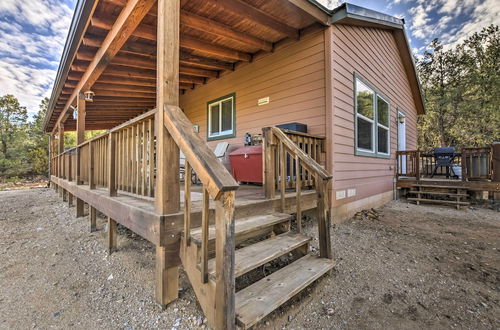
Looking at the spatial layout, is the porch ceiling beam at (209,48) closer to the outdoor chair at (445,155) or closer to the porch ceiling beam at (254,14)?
the porch ceiling beam at (254,14)

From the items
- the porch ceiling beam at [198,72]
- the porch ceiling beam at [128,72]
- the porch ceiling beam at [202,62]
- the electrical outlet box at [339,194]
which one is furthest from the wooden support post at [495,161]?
the porch ceiling beam at [128,72]

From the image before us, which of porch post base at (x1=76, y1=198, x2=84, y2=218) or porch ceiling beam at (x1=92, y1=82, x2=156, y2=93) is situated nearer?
porch post base at (x1=76, y1=198, x2=84, y2=218)

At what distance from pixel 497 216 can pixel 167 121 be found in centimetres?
654

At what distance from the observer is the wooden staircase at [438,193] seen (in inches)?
215

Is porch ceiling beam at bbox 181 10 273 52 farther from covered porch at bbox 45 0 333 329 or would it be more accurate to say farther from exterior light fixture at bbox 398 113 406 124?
exterior light fixture at bbox 398 113 406 124

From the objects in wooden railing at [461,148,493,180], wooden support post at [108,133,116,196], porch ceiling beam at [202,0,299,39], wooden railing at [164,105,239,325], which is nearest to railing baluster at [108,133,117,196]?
wooden support post at [108,133,116,196]

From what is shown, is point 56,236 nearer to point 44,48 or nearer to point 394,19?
point 394,19

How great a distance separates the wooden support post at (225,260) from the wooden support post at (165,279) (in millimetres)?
614

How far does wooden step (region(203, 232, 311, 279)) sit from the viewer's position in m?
1.68

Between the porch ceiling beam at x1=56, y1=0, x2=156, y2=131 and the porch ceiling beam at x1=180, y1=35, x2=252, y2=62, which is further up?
the porch ceiling beam at x1=180, y1=35, x2=252, y2=62

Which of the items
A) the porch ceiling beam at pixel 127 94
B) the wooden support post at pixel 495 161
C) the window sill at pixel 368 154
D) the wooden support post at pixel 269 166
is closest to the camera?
the wooden support post at pixel 269 166

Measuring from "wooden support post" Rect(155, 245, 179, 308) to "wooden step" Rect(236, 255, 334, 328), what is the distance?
601mm

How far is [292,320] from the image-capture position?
1.69m

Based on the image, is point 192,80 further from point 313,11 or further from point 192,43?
point 313,11
